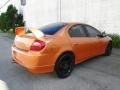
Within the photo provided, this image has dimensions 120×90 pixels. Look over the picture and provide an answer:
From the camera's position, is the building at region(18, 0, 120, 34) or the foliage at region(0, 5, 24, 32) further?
the foliage at region(0, 5, 24, 32)

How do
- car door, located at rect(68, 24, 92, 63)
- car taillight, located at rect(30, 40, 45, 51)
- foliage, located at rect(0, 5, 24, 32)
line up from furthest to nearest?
foliage, located at rect(0, 5, 24, 32) < car door, located at rect(68, 24, 92, 63) < car taillight, located at rect(30, 40, 45, 51)

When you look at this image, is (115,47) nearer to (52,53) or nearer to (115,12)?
(115,12)

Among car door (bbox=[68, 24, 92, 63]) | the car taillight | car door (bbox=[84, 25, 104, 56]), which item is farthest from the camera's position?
car door (bbox=[84, 25, 104, 56])

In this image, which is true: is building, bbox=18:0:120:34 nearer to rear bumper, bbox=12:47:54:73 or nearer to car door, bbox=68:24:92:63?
car door, bbox=68:24:92:63

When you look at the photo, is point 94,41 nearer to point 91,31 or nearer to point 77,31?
point 91,31

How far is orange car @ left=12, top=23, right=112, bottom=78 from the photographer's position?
18.2 ft

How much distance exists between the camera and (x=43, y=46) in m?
5.57

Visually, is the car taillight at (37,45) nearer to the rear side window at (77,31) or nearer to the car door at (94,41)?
the rear side window at (77,31)

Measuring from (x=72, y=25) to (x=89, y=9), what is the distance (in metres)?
6.91

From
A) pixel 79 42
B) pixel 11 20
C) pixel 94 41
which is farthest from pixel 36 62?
pixel 11 20

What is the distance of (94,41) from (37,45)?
→ 2.37 m

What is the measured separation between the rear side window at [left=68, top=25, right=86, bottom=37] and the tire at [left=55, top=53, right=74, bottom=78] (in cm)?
68

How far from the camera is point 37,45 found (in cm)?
559

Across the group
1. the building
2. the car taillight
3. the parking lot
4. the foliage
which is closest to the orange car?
the car taillight
